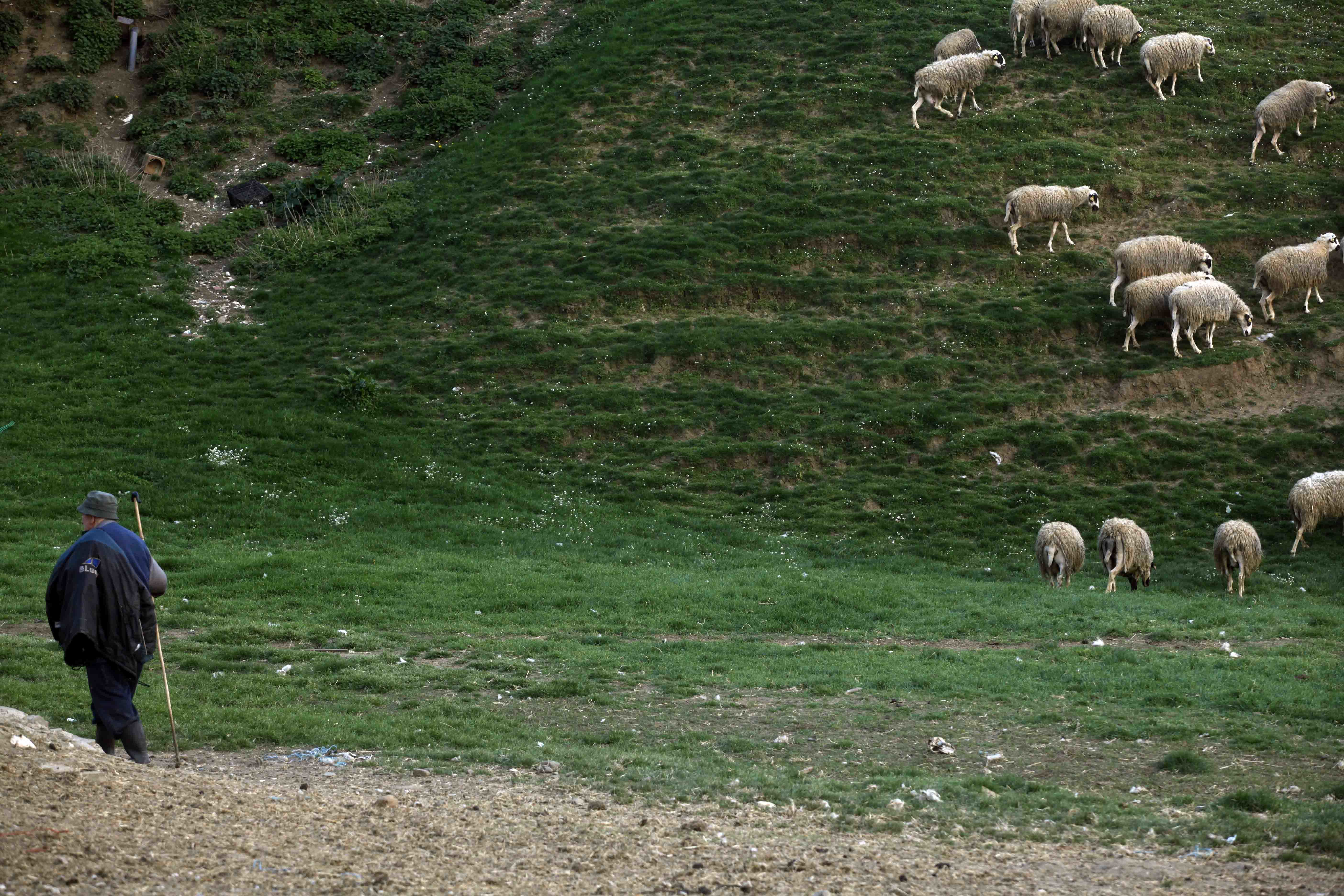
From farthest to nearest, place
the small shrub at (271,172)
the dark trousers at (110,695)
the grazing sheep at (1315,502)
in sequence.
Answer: the small shrub at (271,172) → the grazing sheep at (1315,502) → the dark trousers at (110,695)

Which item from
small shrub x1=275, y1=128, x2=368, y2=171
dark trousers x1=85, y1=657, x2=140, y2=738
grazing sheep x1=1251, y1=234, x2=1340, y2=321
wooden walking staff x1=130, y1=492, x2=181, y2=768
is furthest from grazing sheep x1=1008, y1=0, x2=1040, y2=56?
dark trousers x1=85, y1=657, x2=140, y2=738

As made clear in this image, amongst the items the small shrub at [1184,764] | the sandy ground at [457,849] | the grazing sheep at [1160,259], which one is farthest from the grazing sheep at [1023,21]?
the sandy ground at [457,849]

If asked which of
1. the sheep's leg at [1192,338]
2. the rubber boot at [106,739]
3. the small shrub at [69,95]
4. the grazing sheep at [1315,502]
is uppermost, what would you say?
the small shrub at [69,95]

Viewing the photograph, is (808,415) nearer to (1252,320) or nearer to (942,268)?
(942,268)

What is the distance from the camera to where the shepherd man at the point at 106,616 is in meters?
9.59

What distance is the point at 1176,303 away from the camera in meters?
27.9

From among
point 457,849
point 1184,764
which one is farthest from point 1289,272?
point 457,849

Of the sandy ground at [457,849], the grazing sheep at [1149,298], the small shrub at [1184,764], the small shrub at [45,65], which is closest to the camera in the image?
the sandy ground at [457,849]

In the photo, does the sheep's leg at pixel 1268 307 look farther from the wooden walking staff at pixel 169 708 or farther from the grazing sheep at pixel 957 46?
the wooden walking staff at pixel 169 708

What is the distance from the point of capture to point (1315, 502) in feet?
74.8

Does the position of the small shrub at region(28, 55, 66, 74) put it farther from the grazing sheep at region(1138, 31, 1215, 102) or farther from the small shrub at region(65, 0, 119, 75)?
the grazing sheep at region(1138, 31, 1215, 102)

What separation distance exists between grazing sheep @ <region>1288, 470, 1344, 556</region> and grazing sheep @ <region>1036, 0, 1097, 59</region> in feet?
68.7

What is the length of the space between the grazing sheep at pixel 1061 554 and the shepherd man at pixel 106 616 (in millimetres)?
15816

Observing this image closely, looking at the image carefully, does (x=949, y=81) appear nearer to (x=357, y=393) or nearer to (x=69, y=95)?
(x=357, y=393)
